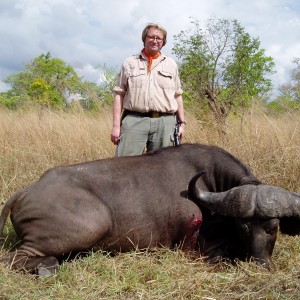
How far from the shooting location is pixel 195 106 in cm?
861

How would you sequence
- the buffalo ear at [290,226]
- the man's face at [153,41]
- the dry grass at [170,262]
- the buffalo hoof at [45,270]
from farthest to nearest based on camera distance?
the man's face at [153,41] → the buffalo ear at [290,226] → the buffalo hoof at [45,270] → the dry grass at [170,262]

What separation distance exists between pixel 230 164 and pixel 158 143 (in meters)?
1.03

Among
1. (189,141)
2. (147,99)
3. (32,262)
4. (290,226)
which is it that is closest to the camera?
(32,262)

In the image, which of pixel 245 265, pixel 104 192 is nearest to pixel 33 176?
pixel 104 192

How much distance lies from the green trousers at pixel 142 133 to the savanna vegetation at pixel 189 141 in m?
1.36

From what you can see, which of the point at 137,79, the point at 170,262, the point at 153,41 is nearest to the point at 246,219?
the point at 170,262

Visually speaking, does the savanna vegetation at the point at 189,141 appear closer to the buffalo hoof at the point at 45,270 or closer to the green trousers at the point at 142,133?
the buffalo hoof at the point at 45,270

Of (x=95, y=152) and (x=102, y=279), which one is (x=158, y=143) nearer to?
(x=102, y=279)

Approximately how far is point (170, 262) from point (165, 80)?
206 cm

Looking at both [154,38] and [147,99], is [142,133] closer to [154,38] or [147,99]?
[147,99]

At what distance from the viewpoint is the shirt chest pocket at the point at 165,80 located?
5195 mm

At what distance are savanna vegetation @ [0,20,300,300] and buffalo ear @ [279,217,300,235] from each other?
0.21 metres

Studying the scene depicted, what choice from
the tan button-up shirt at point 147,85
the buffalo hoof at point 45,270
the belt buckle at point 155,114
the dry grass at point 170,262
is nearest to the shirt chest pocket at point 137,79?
the tan button-up shirt at point 147,85

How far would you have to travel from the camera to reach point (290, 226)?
423cm
